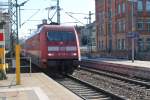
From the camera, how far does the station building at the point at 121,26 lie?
6850 cm

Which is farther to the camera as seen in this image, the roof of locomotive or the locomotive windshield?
the roof of locomotive

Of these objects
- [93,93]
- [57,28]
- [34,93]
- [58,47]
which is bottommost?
[93,93]

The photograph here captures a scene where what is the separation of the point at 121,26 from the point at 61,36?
49.5 m

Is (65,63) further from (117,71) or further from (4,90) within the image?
(4,90)

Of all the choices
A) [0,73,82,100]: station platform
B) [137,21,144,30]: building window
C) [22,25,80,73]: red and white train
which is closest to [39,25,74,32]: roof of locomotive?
[22,25,80,73]: red and white train

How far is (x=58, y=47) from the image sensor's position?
83.9ft

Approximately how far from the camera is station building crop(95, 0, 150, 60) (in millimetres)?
68500

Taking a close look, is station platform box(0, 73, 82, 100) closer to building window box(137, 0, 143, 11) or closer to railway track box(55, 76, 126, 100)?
railway track box(55, 76, 126, 100)

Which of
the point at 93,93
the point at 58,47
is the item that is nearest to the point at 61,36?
the point at 58,47

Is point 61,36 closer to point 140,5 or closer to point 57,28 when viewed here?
point 57,28

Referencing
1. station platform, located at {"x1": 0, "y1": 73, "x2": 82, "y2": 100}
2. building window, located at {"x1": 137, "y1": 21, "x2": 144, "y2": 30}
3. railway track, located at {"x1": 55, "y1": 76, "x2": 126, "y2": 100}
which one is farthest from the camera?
building window, located at {"x1": 137, "y1": 21, "x2": 144, "y2": 30}

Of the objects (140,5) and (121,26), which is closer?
(140,5)

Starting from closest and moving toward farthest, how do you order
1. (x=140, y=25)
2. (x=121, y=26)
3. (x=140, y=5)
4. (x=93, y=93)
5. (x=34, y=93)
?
(x=34, y=93), (x=93, y=93), (x=140, y=25), (x=140, y=5), (x=121, y=26)

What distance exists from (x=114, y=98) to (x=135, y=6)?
58.4m
